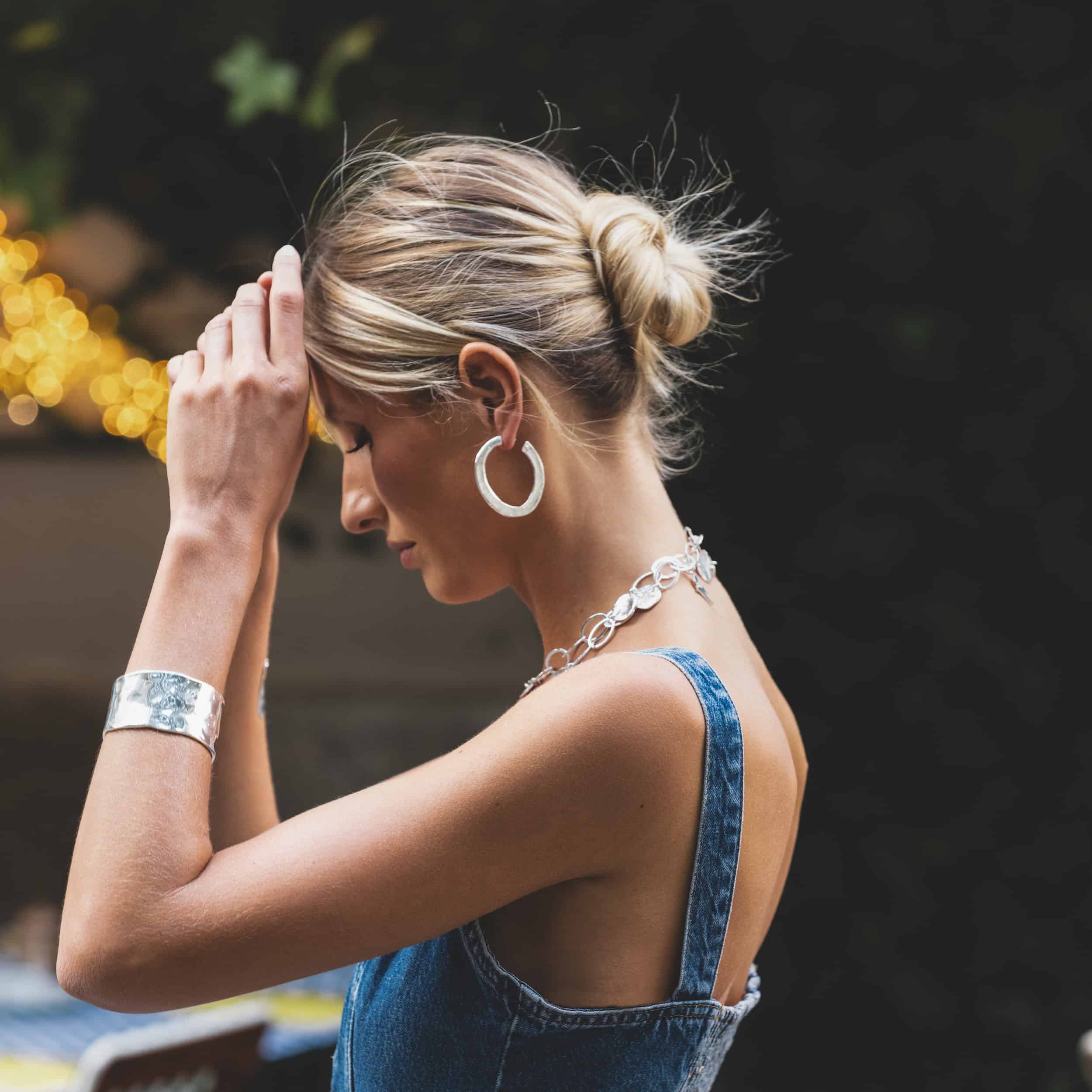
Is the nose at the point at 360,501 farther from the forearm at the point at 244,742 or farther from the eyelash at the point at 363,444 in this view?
the forearm at the point at 244,742

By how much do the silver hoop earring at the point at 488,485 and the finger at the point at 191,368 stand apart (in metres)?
0.28

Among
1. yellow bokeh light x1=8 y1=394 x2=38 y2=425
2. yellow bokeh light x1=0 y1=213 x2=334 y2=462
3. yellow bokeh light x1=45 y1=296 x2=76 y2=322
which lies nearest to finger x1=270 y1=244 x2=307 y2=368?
yellow bokeh light x1=0 y1=213 x2=334 y2=462

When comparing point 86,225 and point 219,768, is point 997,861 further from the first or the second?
point 86,225

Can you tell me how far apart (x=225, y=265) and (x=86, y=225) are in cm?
A: 41

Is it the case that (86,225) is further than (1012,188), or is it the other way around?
(86,225)

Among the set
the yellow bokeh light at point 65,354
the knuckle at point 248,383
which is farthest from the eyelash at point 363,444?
the yellow bokeh light at point 65,354

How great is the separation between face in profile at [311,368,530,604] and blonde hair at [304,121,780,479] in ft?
0.08

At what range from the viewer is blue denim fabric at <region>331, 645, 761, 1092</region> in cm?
98

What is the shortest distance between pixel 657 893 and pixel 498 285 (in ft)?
1.82

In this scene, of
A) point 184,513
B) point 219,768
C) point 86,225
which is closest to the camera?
point 184,513

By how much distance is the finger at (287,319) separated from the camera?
Result: 3.67 ft

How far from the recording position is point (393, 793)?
36.3 inches

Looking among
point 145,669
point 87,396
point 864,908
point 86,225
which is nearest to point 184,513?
point 145,669

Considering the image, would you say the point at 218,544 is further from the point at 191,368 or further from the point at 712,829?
the point at 712,829
